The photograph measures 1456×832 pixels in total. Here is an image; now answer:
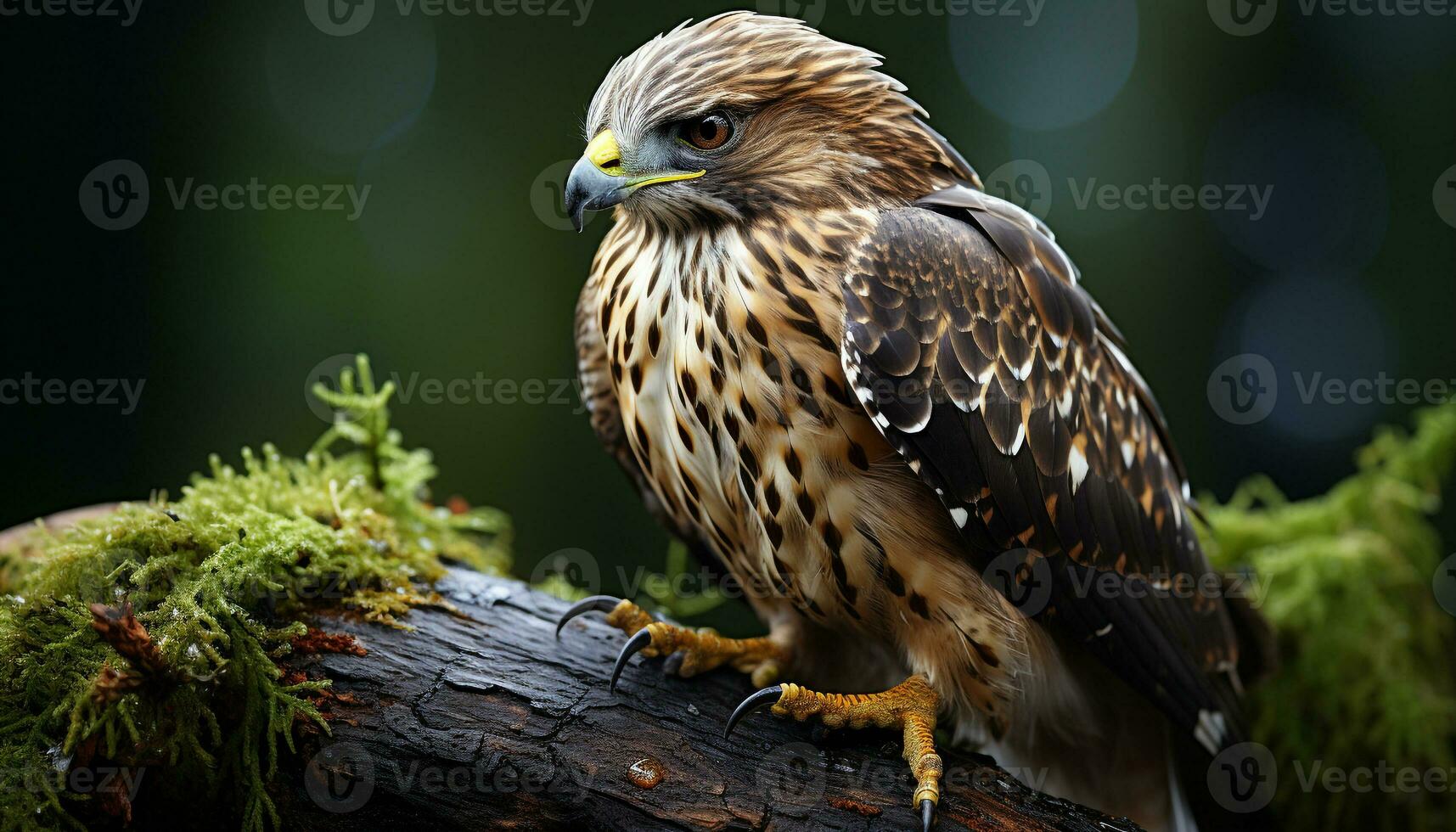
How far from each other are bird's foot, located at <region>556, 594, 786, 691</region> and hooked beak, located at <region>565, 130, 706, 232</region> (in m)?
0.99

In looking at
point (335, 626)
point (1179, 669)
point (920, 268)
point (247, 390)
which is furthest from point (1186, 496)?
point (247, 390)

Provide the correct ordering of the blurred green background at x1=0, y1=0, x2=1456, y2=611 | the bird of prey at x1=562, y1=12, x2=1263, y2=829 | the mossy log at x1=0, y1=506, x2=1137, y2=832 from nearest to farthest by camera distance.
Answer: the mossy log at x1=0, y1=506, x2=1137, y2=832, the bird of prey at x1=562, y1=12, x2=1263, y2=829, the blurred green background at x1=0, y1=0, x2=1456, y2=611

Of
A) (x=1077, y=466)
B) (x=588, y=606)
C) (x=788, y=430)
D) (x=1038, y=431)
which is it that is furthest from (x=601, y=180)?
(x=1077, y=466)

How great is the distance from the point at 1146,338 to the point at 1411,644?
9.22 ft

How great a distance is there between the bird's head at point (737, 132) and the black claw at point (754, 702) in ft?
3.63

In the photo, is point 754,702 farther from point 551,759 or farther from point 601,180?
point 601,180

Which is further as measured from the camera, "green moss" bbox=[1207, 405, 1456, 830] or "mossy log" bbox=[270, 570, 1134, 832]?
"green moss" bbox=[1207, 405, 1456, 830]

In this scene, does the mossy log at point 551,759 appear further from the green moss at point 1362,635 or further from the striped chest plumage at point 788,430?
the green moss at point 1362,635

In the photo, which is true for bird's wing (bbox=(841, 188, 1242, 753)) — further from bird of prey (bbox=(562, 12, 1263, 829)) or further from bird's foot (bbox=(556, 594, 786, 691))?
bird's foot (bbox=(556, 594, 786, 691))

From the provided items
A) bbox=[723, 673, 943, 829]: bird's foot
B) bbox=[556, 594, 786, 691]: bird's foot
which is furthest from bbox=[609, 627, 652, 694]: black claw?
bbox=[723, 673, 943, 829]: bird's foot

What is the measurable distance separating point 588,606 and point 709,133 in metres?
1.22

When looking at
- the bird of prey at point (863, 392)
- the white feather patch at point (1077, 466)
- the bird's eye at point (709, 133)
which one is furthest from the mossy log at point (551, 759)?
the bird's eye at point (709, 133)

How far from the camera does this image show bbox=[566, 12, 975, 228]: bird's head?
7.18ft

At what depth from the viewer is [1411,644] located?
3.52 meters
